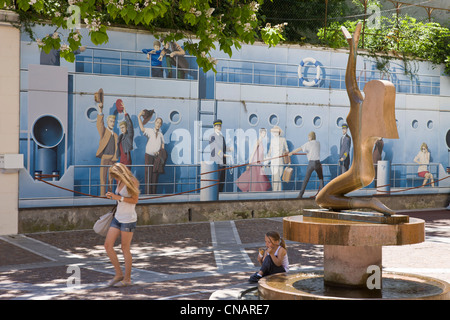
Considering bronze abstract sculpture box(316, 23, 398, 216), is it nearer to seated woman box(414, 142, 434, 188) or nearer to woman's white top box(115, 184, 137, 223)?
woman's white top box(115, 184, 137, 223)

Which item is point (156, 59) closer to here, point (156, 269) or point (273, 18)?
point (273, 18)

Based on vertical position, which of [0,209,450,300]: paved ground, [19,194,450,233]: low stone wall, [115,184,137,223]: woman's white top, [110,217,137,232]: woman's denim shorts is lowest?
[0,209,450,300]: paved ground

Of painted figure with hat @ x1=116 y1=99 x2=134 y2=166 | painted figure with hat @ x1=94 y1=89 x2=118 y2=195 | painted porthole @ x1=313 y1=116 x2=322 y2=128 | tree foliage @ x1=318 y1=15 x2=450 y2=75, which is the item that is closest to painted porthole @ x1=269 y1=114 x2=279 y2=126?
painted porthole @ x1=313 y1=116 x2=322 y2=128

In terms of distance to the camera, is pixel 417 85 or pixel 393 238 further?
pixel 417 85

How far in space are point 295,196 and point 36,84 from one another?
7866 millimetres

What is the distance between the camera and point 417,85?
21828 mm

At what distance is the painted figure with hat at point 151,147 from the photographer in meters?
17.0

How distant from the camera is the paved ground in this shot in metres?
9.11

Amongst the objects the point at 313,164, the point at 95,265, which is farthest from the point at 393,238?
the point at 313,164

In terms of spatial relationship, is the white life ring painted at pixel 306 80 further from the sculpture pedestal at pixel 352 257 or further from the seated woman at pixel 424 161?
the sculpture pedestal at pixel 352 257

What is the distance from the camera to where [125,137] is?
16656mm

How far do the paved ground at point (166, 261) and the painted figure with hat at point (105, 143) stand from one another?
1.45 m

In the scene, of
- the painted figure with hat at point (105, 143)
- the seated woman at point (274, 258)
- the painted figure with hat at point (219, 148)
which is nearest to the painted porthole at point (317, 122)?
the painted figure with hat at point (219, 148)

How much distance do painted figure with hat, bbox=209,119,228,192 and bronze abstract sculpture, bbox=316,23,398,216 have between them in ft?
31.8
